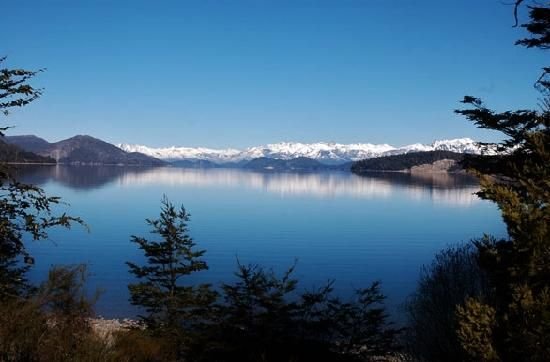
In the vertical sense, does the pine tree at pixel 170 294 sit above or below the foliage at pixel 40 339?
below

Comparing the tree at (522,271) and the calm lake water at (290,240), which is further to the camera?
the calm lake water at (290,240)

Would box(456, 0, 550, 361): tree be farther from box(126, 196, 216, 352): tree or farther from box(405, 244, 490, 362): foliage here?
box(126, 196, 216, 352): tree

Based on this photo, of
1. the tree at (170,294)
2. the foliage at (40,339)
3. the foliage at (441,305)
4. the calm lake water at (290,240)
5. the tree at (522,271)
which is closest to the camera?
the tree at (522,271)

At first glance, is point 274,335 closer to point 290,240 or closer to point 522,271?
point 522,271

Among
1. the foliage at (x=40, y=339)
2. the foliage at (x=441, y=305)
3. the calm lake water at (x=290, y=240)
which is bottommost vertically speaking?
the calm lake water at (x=290, y=240)

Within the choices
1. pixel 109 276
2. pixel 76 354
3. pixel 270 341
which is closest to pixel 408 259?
pixel 109 276

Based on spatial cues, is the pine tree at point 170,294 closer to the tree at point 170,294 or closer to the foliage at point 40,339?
the tree at point 170,294

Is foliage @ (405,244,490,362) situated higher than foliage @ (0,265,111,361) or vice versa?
foliage @ (0,265,111,361)

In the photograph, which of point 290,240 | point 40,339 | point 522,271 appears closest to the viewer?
point 522,271

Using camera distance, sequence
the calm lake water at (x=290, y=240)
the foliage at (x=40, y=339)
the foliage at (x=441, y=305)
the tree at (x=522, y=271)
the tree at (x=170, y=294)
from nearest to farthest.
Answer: the tree at (x=522, y=271) < the foliage at (x=40, y=339) < the tree at (x=170, y=294) < the foliage at (x=441, y=305) < the calm lake water at (x=290, y=240)

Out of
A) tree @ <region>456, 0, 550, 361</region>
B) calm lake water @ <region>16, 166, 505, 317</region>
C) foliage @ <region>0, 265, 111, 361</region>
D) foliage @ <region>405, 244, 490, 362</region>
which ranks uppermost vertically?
tree @ <region>456, 0, 550, 361</region>

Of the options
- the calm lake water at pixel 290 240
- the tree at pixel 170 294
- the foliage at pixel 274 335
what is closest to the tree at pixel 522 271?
the foliage at pixel 274 335

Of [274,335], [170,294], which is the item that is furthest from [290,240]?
[274,335]

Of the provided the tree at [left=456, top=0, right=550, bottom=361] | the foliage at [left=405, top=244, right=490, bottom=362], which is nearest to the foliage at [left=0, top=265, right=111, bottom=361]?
the tree at [left=456, top=0, right=550, bottom=361]
